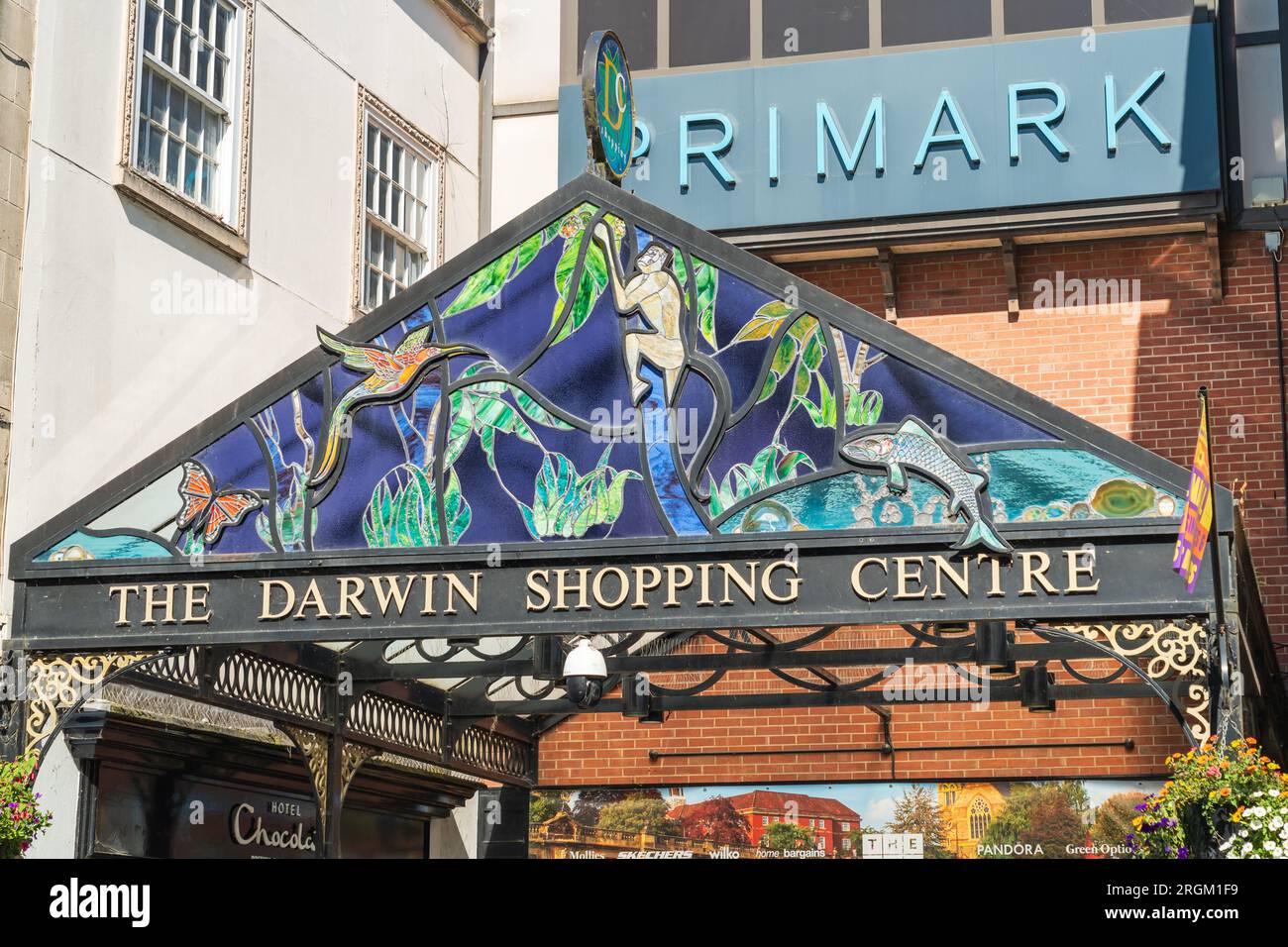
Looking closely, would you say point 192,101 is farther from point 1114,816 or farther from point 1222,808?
point 1222,808

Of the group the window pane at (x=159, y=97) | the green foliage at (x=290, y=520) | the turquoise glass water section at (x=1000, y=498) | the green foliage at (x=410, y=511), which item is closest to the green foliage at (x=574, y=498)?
the green foliage at (x=410, y=511)

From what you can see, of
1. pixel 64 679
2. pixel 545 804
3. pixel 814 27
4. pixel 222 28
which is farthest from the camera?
pixel 814 27

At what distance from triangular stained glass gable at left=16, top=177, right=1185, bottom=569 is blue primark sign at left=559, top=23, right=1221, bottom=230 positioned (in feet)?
23.2

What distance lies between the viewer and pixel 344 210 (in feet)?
55.7

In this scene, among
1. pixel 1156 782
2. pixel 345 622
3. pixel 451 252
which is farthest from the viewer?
pixel 451 252

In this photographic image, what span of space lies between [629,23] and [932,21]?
10.2 ft

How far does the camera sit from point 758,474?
964 centimetres

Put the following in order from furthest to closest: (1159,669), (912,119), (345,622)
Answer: (912,119) < (345,622) < (1159,669)

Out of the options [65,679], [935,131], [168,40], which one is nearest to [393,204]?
[168,40]
